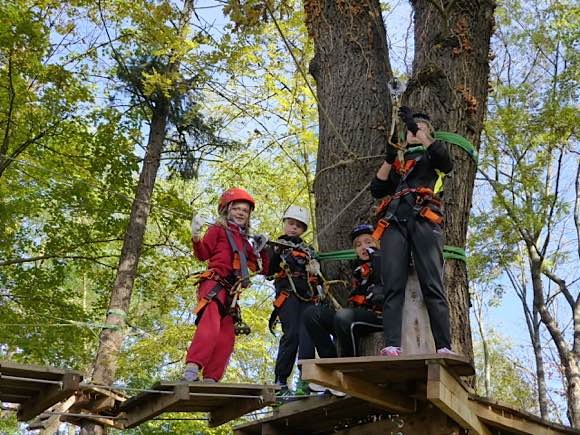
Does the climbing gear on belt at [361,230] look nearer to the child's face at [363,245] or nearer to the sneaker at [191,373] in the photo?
the child's face at [363,245]

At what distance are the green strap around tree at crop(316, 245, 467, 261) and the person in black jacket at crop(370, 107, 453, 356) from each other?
0.57 m

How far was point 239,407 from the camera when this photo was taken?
4.58m

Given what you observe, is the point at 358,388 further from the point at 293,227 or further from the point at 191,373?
the point at 293,227

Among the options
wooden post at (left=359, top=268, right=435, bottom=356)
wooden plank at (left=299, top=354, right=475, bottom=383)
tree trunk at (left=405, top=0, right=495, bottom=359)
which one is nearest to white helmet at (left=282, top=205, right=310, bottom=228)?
tree trunk at (left=405, top=0, right=495, bottom=359)

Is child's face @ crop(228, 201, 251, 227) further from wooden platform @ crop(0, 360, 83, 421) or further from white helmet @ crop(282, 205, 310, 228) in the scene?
wooden platform @ crop(0, 360, 83, 421)

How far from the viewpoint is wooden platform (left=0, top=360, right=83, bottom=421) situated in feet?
13.6

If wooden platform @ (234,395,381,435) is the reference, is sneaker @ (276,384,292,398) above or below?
above

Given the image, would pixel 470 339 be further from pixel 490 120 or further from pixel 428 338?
pixel 490 120

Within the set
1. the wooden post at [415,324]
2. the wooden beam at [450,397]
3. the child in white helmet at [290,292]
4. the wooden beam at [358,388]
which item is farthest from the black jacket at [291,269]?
the wooden beam at [450,397]

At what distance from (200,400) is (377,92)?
2.71m

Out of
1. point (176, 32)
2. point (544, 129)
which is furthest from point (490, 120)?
point (176, 32)

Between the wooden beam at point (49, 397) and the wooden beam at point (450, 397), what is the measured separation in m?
2.23

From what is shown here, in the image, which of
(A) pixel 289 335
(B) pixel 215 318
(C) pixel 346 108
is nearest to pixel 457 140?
(C) pixel 346 108

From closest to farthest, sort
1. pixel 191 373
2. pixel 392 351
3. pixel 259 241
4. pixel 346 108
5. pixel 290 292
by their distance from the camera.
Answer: pixel 392 351
pixel 191 373
pixel 259 241
pixel 290 292
pixel 346 108
